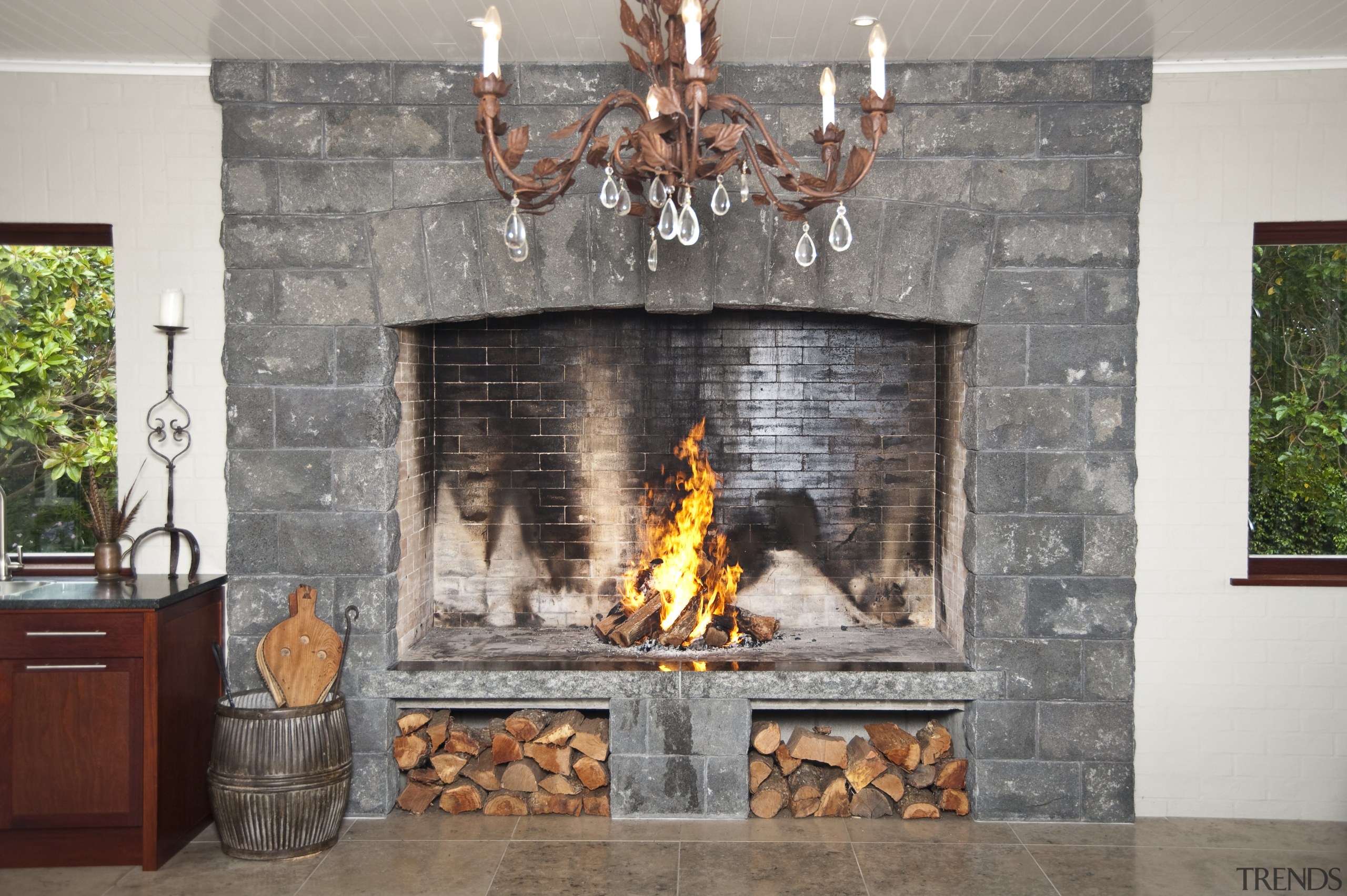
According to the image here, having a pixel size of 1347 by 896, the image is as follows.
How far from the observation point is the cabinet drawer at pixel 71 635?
344 centimetres

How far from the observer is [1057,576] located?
387cm

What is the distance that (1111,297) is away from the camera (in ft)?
12.6

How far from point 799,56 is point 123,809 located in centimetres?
352

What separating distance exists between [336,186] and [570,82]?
96 cm

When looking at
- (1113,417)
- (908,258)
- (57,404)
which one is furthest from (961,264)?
(57,404)

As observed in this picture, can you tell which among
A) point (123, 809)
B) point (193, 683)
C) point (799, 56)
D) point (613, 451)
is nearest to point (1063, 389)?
point (799, 56)

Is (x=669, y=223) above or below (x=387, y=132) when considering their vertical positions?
below

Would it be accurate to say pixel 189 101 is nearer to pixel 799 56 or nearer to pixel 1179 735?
pixel 799 56

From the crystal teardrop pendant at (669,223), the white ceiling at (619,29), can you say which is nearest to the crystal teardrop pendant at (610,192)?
the crystal teardrop pendant at (669,223)

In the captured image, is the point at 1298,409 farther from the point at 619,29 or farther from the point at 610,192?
the point at 610,192

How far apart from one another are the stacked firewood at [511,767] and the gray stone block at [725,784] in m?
0.41

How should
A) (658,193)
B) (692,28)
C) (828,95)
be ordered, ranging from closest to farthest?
(692,28) → (828,95) → (658,193)

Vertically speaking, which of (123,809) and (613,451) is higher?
(613,451)

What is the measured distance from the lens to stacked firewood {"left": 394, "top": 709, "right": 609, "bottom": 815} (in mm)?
3955
